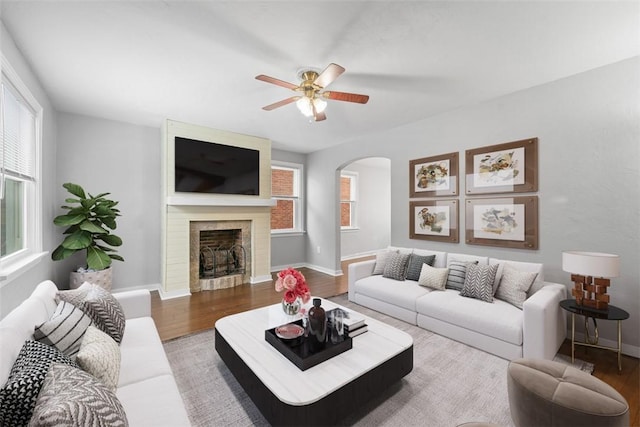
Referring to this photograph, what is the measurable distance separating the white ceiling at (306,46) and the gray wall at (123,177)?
0.72 meters

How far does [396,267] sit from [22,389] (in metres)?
Result: 3.46

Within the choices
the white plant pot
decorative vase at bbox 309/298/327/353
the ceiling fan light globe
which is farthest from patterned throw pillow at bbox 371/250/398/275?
the white plant pot

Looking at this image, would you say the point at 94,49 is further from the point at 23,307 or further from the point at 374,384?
the point at 374,384

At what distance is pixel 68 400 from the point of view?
90cm

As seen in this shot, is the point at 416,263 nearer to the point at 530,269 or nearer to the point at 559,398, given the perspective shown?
the point at 530,269

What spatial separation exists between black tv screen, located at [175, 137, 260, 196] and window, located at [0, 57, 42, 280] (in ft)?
5.14

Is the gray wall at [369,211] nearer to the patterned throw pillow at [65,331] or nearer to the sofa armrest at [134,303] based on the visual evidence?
the sofa armrest at [134,303]

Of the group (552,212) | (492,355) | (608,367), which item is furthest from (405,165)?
(608,367)

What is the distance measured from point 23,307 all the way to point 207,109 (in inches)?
114

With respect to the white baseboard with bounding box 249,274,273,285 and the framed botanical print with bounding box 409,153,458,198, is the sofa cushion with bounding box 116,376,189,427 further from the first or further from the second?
the framed botanical print with bounding box 409,153,458,198

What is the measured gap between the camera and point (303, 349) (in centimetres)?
183

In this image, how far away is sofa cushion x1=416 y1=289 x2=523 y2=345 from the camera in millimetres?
2402

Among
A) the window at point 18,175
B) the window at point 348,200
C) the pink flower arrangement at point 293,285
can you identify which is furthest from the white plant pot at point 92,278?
the window at point 348,200

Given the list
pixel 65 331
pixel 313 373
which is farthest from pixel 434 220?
pixel 65 331
